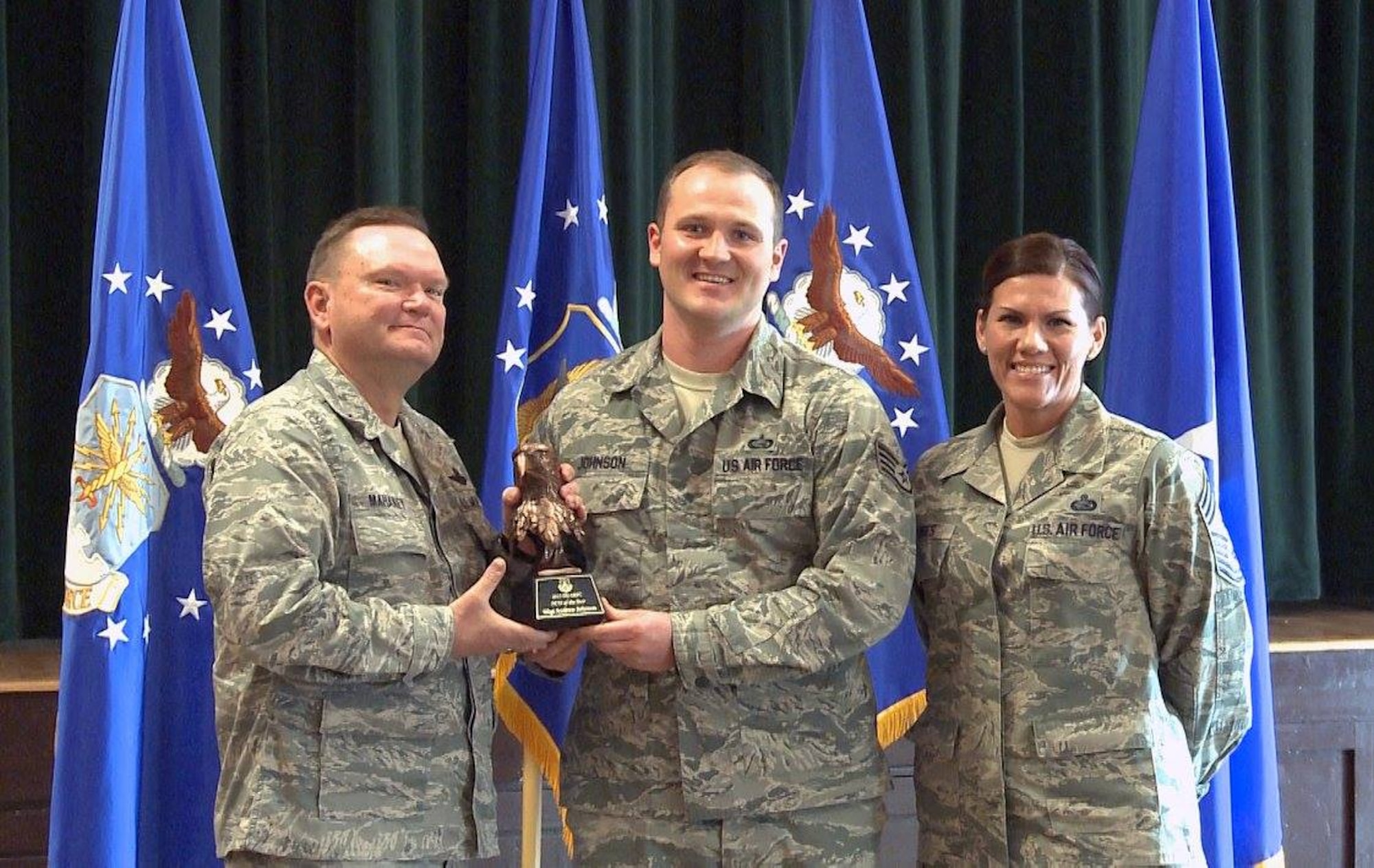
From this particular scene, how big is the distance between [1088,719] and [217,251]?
6.16 feet

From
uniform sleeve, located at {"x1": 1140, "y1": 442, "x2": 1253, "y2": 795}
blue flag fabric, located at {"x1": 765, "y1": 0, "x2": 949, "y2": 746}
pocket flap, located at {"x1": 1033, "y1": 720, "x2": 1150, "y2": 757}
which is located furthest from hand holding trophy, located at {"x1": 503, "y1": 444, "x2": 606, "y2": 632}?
blue flag fabric, located at {"x1": 765, "y1": 0, "x2": 949, "y2": 746}

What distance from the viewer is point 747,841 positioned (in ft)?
6.74

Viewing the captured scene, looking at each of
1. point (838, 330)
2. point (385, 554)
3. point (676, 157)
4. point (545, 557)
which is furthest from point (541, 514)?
point (676, 157)

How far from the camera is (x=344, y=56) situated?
12.1 ft

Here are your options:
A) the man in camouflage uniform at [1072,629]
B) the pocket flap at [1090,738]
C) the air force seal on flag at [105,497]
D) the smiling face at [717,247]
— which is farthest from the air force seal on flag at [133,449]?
the pocket flap at [1090,738]

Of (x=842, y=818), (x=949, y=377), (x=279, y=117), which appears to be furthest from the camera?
(x=949, y=377)

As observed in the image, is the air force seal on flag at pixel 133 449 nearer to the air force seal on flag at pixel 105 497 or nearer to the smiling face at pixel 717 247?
the air force seal on flag at pixel 105 497

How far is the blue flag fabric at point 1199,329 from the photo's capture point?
2918 mm

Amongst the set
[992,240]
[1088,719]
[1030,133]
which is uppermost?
[1030,133]

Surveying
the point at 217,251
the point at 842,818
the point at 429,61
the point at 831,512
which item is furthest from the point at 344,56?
the point at 842,818

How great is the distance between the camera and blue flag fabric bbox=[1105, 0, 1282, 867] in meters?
2.92

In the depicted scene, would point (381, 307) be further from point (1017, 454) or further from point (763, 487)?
point (1017, 454)

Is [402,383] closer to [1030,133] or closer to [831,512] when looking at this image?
[831,512]

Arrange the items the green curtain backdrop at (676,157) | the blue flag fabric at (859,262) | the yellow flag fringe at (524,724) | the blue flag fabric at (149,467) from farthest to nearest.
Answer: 1. the green curtain backdrop at (676,157)
2. the blue flag fabric at (859,262)
3. the yellow flag fringe at (524,724)
4. the blue flag fabric at (149,467)
